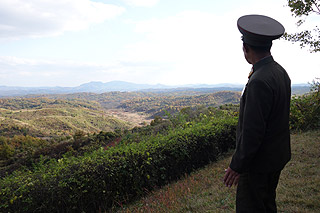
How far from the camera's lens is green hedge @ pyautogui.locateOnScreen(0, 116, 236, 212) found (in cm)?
371

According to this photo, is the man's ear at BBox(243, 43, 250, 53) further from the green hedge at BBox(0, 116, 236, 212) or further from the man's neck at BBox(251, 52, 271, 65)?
the green hedge at BBox(0, 116, 236, 212)

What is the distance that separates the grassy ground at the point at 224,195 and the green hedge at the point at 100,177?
1.34 feet

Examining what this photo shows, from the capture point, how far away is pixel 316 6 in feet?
23.8

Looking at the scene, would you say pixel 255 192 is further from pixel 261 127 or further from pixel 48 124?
pixel 48 124

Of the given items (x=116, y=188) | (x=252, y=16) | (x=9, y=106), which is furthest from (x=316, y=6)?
(x=9, y=106)

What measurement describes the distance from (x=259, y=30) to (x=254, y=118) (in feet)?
2.37

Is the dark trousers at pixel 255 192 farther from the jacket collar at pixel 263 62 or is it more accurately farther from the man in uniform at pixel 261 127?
the jacket collar at pixel 263 62

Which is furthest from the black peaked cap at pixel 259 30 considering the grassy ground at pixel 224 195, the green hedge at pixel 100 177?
the green hedge at pixel 100 177

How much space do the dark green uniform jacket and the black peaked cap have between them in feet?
0.52

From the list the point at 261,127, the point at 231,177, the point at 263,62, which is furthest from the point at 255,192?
the point at 263,62

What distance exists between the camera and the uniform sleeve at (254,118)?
1.55 metres

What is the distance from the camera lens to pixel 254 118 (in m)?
1.55

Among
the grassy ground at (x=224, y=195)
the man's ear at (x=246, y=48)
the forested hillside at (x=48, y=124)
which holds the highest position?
the man's ear at (x=246, y=48)

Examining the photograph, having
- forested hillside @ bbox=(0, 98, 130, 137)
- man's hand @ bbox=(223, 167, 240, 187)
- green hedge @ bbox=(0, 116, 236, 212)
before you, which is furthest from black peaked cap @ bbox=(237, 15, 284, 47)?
forested hillside @ bbox=(0, 98, 130, 137)
